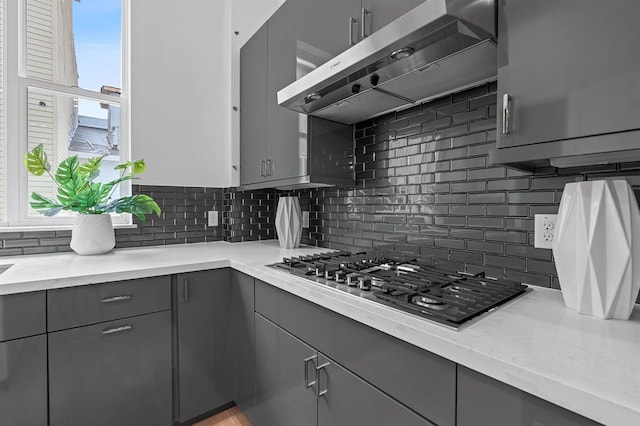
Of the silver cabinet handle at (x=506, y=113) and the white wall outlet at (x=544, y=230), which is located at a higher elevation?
Result: the silver cabinet handle at (x=506, y=113)

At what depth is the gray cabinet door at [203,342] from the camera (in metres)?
1.68

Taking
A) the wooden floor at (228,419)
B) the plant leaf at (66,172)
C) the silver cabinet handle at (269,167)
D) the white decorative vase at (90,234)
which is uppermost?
the silver cabinet handle at (269,167)

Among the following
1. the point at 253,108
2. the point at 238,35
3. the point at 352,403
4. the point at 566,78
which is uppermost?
the point at 238,35

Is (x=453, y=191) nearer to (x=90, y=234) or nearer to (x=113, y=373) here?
(x=113, y=373)

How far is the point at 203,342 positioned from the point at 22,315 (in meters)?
0.78

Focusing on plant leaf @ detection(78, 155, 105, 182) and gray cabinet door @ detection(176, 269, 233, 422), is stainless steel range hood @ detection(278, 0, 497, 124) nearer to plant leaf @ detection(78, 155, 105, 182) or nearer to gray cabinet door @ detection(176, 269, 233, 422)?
gray cabinet door @ detection(176, 269, 233, 422)

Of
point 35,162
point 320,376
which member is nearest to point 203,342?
point 320,376

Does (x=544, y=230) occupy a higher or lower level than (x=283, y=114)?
lower

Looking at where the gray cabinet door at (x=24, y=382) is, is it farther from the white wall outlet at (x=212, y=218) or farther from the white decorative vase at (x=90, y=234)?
the white wall outlet at (x=212, y=218)

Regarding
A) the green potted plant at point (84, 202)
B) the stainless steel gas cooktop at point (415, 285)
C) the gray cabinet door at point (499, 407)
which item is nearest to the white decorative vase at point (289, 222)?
the stainless steel gas cooktop at point (415, 285)

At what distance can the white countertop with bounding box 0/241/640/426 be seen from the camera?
1.74 ft

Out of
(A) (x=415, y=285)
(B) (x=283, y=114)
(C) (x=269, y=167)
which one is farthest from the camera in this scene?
(C) (x=269, y=167)

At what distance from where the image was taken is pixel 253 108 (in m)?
2.30

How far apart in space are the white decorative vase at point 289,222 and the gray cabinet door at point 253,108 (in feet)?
0.82
